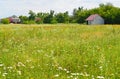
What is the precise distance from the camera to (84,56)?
27.7 feet

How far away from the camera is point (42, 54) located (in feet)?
28.5

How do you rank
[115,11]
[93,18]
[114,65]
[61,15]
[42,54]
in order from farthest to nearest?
[61,15] < [93,18] < [115,11] < [42,54] < [114,65]

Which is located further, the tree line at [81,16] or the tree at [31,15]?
the tree at [31,15]

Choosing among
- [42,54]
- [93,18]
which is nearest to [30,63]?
[42,54]

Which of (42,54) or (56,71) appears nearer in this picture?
(56,71)

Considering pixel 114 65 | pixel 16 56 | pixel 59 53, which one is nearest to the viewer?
pixel 114 65

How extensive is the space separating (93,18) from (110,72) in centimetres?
8126

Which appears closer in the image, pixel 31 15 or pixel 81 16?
pixel 81 16

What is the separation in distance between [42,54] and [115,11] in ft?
236

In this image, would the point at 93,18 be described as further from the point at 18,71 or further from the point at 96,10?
the point at 18,71

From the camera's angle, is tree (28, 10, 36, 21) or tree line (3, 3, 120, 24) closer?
tree line (3, 3, 120, 24)

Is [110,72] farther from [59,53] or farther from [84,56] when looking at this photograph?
[59,53]

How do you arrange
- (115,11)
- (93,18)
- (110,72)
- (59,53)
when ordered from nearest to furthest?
(110,72) < (59,53) < (115,11) < (93,18)

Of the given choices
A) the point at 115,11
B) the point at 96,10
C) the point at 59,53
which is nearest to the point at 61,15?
the point at 96,10
